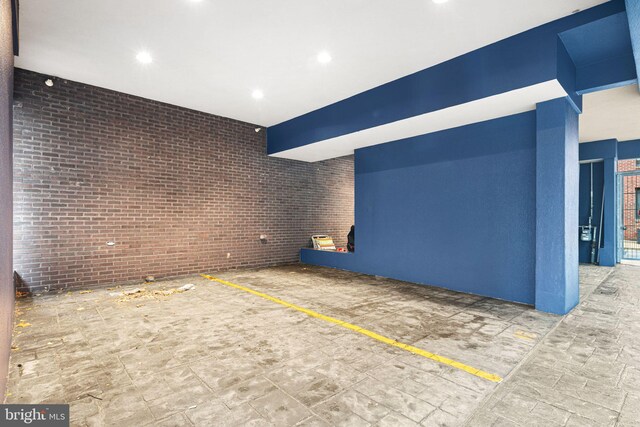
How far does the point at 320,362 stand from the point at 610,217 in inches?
384

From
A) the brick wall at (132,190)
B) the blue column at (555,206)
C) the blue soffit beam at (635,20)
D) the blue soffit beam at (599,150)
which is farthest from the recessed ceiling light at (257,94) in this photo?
the blue soffit beam at (599,150)

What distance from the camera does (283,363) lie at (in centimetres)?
281

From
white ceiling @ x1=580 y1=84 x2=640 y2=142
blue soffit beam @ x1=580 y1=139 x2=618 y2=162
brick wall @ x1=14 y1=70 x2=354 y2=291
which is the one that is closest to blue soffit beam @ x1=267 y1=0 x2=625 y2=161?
white ceiling @ x1=580 y1=84 x2=640 y2=142

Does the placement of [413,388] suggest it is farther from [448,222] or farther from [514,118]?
[514,118]

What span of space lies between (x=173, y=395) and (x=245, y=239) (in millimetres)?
5564

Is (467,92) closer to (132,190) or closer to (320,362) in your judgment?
(320,362)

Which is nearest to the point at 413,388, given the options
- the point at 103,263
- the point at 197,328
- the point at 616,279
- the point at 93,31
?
the point at 197,328

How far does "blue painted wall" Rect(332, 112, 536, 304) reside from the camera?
4852 millimetres

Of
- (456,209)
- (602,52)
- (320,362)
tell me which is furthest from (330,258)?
(602,52)

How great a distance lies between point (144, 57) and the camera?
4645mm

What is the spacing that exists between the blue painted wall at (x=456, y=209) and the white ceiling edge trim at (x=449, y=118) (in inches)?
10.4

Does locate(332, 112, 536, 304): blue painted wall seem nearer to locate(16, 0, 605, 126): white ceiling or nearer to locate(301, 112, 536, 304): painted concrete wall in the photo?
locate(301, 112, 536, 304): painted concrete wall

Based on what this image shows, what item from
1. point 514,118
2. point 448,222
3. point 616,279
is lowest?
point 616,279

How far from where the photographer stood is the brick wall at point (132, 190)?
5.18 meters
